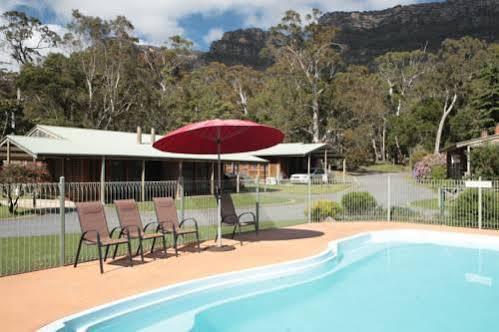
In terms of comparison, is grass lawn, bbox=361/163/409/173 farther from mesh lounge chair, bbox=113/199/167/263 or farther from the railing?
mesh lounge chair, bbox=113/199/167/263

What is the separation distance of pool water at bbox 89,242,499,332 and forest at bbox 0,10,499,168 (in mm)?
37984

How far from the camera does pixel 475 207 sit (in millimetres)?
13891

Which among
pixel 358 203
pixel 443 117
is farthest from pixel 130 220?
pixel 443 117

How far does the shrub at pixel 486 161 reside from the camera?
17.5 meters

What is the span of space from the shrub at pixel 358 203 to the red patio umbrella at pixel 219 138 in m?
6.08

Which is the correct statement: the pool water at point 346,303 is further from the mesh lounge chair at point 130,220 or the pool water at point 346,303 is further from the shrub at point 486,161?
the shrub at point 486,161

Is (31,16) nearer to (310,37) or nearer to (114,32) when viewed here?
(114,32)

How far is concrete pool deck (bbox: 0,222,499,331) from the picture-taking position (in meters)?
5.67

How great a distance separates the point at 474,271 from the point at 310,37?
166ft

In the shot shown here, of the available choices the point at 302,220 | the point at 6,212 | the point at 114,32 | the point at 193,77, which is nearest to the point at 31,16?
the point at 114,32

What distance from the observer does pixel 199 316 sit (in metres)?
6.34

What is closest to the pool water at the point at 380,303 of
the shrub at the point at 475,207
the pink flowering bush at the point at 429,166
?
the shrub at the point at 475,207

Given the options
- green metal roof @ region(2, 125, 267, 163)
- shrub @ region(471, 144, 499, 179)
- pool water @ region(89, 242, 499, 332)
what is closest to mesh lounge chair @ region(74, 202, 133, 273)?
pool water @ region(89, 242, 499, 332)

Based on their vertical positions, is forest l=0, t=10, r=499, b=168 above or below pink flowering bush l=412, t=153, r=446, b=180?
above
